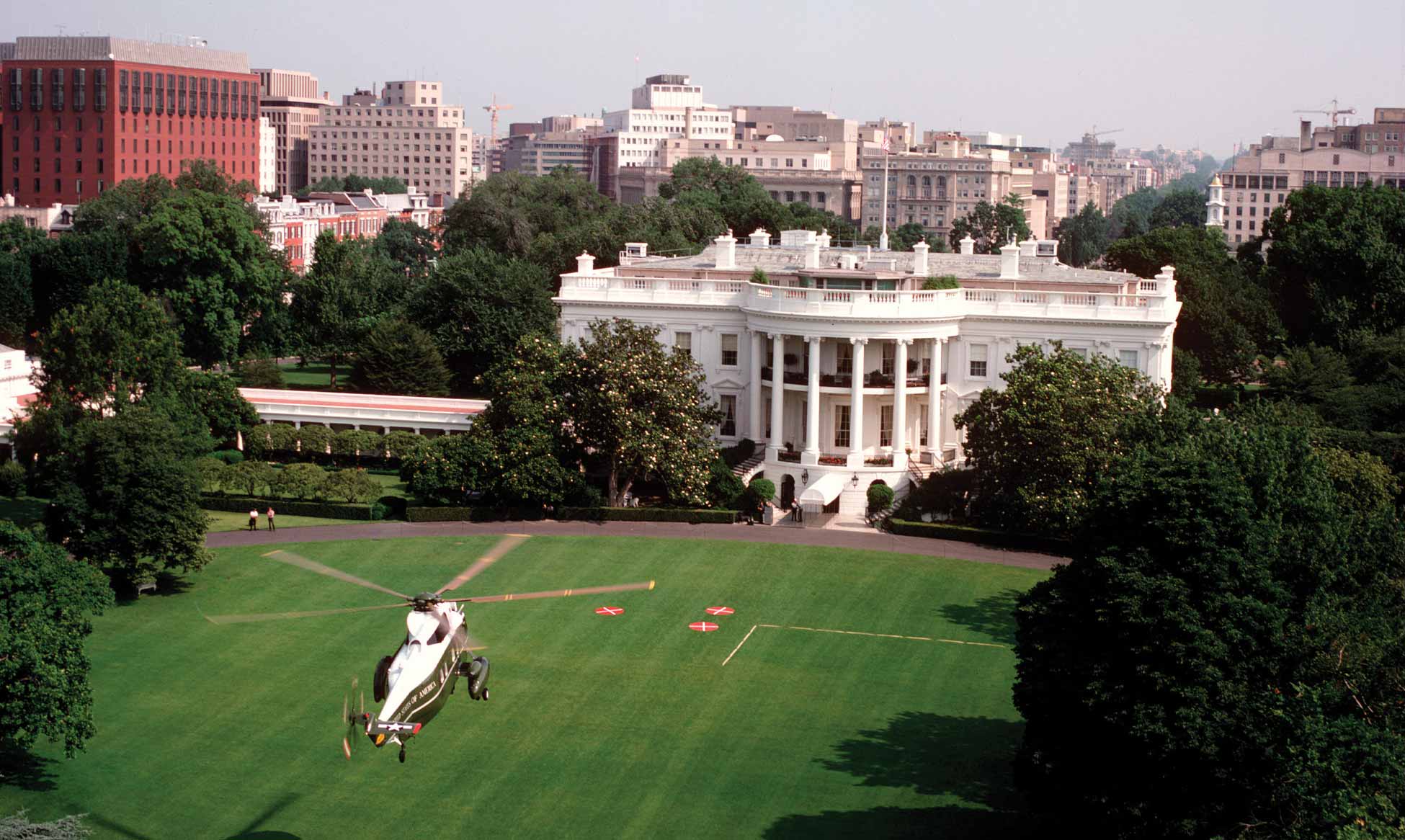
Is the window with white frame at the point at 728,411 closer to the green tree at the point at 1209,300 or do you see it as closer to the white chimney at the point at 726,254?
the white chimney at the point at 726,254

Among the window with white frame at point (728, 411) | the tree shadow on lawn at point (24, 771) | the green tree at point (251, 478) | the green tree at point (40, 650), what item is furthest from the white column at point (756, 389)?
the tree shadow on lawn at point (24, 771)

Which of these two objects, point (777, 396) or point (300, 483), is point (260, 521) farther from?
point (777, 396)

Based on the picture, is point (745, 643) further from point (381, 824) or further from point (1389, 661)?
point (1389, 661)

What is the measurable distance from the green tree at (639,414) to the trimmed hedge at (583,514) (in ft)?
3.02

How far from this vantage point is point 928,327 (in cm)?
8831

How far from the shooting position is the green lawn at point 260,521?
269 ft

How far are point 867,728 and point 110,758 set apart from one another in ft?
75.4

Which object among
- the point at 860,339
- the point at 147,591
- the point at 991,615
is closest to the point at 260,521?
the point at 147,591

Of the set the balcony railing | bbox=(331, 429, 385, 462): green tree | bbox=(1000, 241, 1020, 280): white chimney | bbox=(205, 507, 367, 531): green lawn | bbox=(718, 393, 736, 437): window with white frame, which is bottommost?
bbox=(205, 507, 367, 531): green lawn

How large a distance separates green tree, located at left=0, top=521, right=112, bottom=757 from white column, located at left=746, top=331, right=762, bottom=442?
43.4 metres

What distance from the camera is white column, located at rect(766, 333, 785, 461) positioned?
8912 centimetres

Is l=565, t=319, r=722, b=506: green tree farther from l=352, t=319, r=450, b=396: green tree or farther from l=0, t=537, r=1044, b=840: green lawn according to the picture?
l=352, t=319, r=450, b=396: green tree

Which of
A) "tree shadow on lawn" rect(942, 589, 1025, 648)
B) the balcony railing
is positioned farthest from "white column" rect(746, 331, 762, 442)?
"tree shadow on lawn" rect(942, 589, 1025, 648)

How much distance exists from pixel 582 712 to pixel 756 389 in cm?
3694
